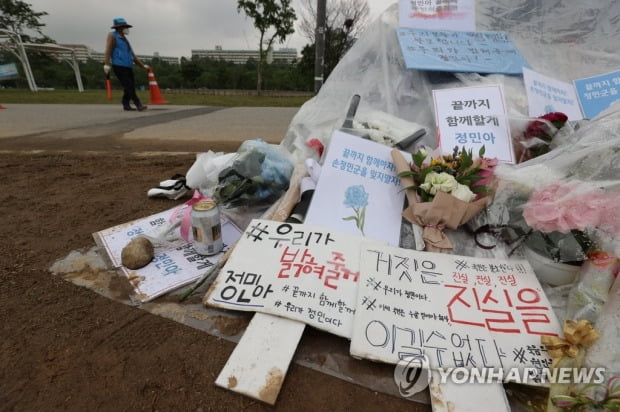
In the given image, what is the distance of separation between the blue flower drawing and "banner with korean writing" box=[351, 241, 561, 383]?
249 mm

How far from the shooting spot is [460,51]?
271 centimetres

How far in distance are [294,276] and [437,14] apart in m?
2.83

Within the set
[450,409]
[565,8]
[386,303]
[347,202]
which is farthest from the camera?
[565,8]

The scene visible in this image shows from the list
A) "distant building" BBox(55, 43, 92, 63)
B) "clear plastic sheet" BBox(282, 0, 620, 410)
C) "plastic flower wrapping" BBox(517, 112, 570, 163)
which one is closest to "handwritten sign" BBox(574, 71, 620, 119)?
"clear plastic sheet" BBox(282, 0, 620, 410)

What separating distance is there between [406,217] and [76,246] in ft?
6.22

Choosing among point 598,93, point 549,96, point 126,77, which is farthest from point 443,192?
point 126,77

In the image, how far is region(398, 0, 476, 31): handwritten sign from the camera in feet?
9.45

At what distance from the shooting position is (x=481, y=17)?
299cm

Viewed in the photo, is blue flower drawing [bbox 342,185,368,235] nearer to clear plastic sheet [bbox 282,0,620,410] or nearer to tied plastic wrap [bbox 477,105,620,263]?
clear plastic sheet [bbox 282,0,620,410]

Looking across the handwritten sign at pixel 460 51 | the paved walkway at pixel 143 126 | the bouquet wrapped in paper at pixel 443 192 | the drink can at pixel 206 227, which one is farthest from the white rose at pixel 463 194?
the paved walkway at pixel 143 126

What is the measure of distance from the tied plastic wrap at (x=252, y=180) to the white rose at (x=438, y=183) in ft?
2.97

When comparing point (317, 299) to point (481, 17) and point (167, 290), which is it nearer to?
point (167, 290)

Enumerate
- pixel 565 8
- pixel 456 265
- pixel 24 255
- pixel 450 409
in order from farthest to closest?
pixel 565 8 → pixel 24 255 → pixel 456 265 → pixel 450 409

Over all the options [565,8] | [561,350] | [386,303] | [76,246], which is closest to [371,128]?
[386,303]
